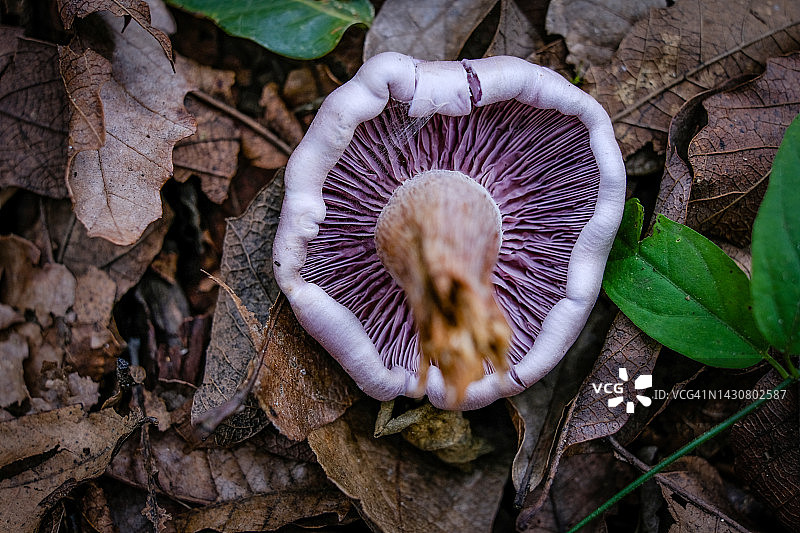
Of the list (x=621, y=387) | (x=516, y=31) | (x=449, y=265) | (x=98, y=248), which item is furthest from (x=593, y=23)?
(x=98, y=248)

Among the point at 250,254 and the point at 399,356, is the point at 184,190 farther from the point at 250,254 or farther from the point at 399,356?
the point at 399,356

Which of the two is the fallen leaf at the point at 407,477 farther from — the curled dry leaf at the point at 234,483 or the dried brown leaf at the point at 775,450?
the dried brown leaf at the point at 775,450

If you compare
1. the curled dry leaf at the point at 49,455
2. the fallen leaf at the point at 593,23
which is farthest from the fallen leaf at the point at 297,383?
the fallen leaf at the point at 593,23

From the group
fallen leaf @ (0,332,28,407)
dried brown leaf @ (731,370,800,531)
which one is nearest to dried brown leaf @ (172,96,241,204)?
fallen leaf @ (0,332,28,407)

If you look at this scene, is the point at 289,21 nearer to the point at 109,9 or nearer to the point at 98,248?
the point at 109,9

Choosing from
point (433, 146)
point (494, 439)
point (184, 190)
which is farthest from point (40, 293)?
point (494, 439)

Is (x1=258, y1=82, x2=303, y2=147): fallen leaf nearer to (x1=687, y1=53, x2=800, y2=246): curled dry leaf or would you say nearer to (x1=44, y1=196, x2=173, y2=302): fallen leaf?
(x1=44, y1=196, x2=173, y2=302): fallen leaf
